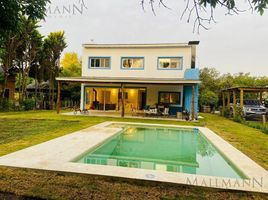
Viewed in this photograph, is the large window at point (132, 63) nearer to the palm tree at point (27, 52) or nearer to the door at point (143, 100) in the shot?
the door at point (143, 100)

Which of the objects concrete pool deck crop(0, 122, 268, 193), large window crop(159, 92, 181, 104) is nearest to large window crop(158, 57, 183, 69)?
large window crop(159, 92, 181, 104)

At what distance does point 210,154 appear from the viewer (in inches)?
321

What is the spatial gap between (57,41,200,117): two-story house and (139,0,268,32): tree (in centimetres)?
1619

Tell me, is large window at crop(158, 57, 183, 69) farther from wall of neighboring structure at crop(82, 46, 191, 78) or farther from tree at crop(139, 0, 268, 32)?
tree at crop(139, 0, 268, 32)

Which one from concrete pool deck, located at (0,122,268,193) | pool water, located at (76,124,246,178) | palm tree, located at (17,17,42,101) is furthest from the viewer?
palm tree, located at (17,17,42,101)

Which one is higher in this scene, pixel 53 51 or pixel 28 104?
pixel 53 51

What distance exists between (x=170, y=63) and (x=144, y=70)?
250cm

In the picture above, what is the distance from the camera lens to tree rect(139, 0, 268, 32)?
10.5 ft

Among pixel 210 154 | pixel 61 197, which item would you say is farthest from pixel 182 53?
pixel 61 197

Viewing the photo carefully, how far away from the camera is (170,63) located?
69.4ft

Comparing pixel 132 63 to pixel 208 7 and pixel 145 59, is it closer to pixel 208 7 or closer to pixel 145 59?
pixel 145 59

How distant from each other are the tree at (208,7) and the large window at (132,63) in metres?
18.4

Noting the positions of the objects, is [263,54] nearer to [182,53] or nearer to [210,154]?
[182,53]

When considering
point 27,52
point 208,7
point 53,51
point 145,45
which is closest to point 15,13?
point 208,7
